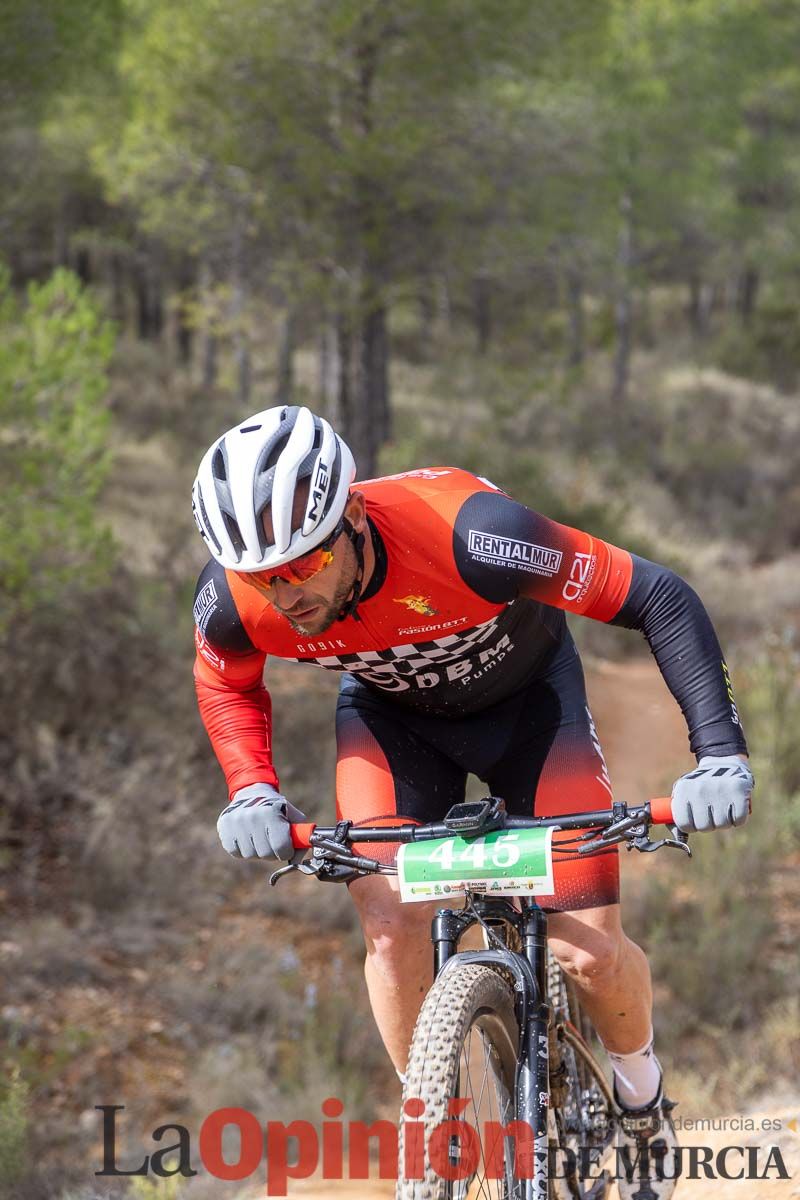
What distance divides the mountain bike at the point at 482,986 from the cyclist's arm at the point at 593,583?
407 millimetres

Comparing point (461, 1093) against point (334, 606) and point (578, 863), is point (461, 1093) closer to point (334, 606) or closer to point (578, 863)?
point (578, 863)

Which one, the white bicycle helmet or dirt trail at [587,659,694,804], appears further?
dirt trail at [587,659,694,804]

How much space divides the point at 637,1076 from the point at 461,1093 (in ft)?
3.10

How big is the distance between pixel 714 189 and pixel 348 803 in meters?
21.2

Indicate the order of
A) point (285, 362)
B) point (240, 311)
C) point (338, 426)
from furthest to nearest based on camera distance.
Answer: point (285, 362), point (240, 311), point (338, 426)

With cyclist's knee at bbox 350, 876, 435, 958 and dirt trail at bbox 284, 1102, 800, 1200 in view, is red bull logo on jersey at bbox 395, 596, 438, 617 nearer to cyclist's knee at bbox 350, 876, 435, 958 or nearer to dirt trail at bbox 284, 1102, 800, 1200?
cyclist's knee at bbox 350, 876, 435, 958

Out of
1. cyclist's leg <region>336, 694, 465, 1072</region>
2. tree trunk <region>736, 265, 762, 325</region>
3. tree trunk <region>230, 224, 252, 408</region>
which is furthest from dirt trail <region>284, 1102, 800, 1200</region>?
tree trunk <region>736, 265, 762, 325</region>

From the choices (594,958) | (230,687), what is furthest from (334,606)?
(594,958)

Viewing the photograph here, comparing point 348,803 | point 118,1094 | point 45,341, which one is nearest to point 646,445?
point 45,341

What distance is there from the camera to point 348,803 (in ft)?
10.0

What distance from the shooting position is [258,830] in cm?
255

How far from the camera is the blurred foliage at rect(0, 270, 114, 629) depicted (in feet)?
20.3

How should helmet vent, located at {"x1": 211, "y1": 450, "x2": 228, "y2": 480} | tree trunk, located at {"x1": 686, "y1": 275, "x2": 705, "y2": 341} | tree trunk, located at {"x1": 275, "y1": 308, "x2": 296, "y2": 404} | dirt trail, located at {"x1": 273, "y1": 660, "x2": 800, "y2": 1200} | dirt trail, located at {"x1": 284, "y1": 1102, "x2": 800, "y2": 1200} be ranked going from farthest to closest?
tree trunk, located at {"x1": 686, "y1": 275, "x2": 705, "y2": 341} < tree trunk, located at {"x1": 275, "y1": 308, "x2": 296, "y2": 404} < dirt trail, located at {"x1": 273, "y1": 660, "x2": 800, "y2": 1200} < dirt trail, located at {"x1": 284, "y1": 1102, "x2": 800, "y2": 1200} < helmet vent, located at {"x1": 211, "y1": 450, "x2": 228, "y2": 480}

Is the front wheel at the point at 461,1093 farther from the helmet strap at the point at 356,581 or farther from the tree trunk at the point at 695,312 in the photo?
the tree trunk at the point at 695,312
